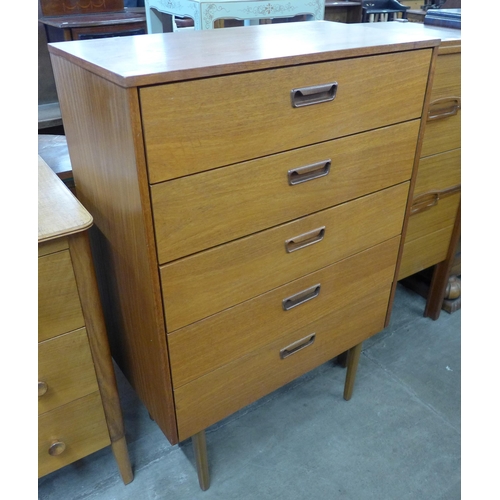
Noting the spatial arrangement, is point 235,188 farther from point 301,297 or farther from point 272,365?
point 272,365

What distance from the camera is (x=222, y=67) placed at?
69cm

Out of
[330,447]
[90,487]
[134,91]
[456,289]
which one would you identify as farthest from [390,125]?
[90,487]

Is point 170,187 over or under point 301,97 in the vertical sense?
under

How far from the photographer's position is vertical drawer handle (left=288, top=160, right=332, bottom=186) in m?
0.87

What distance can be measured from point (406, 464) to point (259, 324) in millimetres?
635

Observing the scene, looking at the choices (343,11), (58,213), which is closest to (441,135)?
(58,213)

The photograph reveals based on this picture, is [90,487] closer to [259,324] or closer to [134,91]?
[259,324]

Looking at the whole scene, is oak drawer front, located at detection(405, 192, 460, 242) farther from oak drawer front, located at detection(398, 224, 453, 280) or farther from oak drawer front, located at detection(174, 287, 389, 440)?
oak drawer front, located at detection(174, 287, 389, 440)

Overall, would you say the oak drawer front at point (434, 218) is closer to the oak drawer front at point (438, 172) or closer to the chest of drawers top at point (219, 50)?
the oak drawer front at point (438, 172)

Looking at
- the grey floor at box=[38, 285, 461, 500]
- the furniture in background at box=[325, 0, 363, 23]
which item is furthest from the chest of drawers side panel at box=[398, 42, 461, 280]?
the furniture in background at box=[325, 0, 363, 23]

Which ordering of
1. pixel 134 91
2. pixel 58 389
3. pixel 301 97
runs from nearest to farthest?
pixel 134 91 < pixel 301 97 < pixel 58 389

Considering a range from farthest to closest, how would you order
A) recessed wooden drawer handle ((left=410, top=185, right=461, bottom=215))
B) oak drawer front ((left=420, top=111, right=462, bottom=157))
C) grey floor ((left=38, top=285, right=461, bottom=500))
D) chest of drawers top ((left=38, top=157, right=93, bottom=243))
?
1. recessed wooden drawer handle ((left=410, top=185, right=461, bottom=215))
2. oak drawer front ((left=420, top=111, right=462, bottom=157))
3. grey floor ((left=38, top=285, right=461, bottom=500))
4. chest of drawers top ((left=38, top=157, right=93, bottom=243))

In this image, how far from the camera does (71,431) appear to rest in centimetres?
101

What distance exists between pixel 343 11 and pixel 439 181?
207 cm
